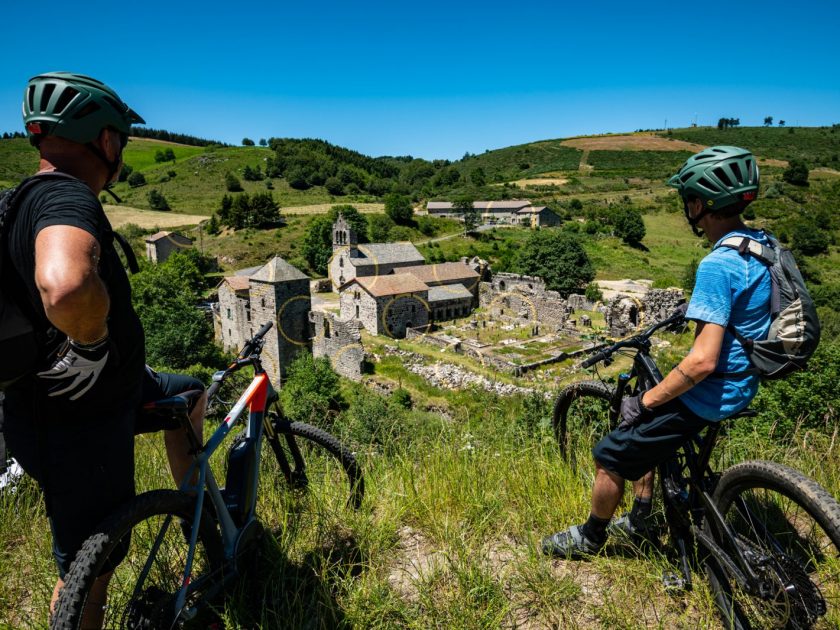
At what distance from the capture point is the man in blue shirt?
2246 millimetres

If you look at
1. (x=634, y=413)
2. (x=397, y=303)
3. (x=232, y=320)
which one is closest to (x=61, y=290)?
(x=634, y=413)

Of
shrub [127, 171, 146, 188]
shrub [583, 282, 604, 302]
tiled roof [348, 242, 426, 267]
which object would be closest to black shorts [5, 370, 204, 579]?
shrub [583, 282, 604, 302]

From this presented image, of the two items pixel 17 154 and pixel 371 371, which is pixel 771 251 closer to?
pixel 371 371

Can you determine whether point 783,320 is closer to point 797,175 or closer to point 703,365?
point 703,365

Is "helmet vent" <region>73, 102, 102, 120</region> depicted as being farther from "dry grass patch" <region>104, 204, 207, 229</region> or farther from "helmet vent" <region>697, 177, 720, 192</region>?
"dry grass patch" <region>104, 204, 207, 229</region>

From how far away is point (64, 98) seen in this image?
1.95 m

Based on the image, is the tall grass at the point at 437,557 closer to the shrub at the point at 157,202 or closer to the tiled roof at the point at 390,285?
the tiled roof at the point at 390,285

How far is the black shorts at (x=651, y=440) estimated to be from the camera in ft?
7.98

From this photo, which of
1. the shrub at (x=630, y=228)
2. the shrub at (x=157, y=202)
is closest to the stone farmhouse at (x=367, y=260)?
the shrub at (x=630, y=228)

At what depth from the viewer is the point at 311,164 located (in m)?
108

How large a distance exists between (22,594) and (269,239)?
62087mm

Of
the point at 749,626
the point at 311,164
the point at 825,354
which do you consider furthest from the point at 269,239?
the point at 749,626

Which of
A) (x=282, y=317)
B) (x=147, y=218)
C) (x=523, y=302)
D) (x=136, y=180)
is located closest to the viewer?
(x=282, y=317)

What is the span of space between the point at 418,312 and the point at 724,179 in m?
30.7
